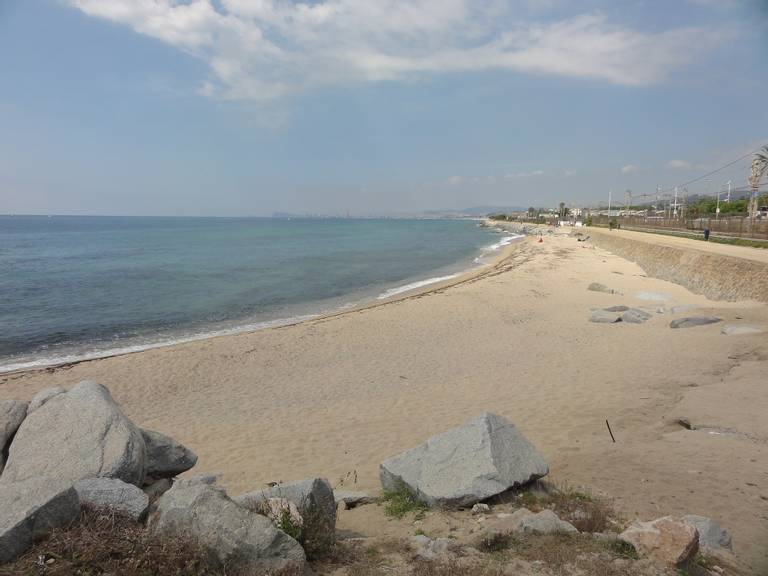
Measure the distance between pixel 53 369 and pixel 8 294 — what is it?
58.3 ft

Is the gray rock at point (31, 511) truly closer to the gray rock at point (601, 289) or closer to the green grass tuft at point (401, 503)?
the green grass tuft at point (401, 503)

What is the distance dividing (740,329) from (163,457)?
15740mm

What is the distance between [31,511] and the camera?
355 cm

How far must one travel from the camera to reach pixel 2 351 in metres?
17.2

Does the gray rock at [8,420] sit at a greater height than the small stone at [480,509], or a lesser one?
greater

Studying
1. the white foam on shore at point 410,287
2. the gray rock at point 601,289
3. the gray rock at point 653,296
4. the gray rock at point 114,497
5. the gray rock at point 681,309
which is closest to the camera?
the gray rock at point 114,497

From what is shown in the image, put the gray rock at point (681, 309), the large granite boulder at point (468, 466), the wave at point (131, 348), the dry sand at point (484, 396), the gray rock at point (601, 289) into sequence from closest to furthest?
the large granite boulder at point (468, 466)
the dry sand at point (484, 396)
the wave at point (131, 348)
the gray rock at point (681, 309)
the gray rock at point (601, 289)

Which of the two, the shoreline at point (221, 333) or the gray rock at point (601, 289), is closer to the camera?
the shoreline at point (221, 333)

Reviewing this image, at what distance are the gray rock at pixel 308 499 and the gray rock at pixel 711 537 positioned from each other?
339 centimetres

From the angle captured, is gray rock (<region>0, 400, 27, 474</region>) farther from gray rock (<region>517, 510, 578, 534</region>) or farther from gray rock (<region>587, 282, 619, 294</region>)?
gray rock (<region>587, 282, 619, 294</region>)

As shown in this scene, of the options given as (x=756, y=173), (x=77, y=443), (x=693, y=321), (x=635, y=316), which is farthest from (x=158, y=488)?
(x=756, y=173)

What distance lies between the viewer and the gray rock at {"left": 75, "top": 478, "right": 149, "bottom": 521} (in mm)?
3959

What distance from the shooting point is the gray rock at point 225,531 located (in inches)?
147

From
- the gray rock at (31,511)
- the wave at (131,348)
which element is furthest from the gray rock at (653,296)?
the gray rock at (31,511)
